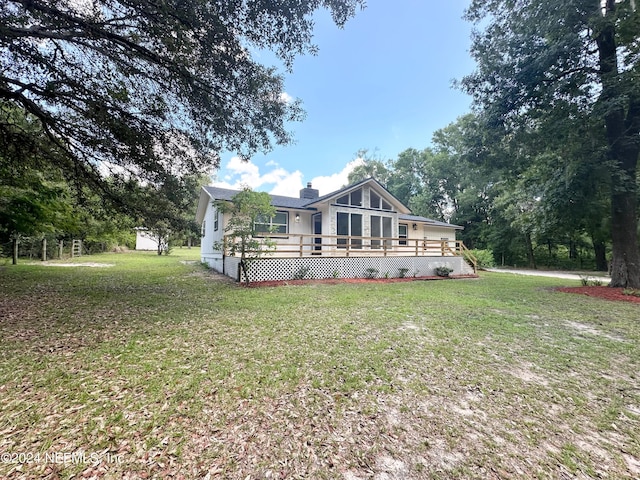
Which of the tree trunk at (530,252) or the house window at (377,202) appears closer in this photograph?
the house window at (377,202)

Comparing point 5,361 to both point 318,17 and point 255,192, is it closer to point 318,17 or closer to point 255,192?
point 255,192

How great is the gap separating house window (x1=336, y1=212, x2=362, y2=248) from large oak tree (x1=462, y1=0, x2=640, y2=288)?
Answer: 728 centimetres

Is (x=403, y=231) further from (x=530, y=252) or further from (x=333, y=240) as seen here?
(x=530, y=252)

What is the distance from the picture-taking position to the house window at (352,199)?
14.1 metres

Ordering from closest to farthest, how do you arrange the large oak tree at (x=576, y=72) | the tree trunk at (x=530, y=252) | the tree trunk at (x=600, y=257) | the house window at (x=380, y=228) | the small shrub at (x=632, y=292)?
the large oak tree at (x=576, y=72), the small shrub at (x=632, y=292), the house window at (x=380, y=228), the tree trunk at (x=600, y=257), the tree trunk at (x=530, y=252)

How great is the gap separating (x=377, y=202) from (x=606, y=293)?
9.92m

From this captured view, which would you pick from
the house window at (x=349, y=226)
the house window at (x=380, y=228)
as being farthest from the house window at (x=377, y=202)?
the house window at (x=349, y=226)

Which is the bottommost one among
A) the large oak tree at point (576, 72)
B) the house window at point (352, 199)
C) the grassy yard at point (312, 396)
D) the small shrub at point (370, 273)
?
the grassy yard at point (312, 396)

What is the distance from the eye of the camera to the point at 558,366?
3.31 metres

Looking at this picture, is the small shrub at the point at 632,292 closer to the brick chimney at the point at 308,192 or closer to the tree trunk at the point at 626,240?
the tree trunk at the point at 626,240

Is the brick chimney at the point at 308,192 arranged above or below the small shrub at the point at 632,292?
above

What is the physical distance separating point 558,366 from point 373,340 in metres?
2.30

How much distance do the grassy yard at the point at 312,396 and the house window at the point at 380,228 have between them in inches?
398

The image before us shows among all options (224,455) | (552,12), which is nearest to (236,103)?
(224,455)
